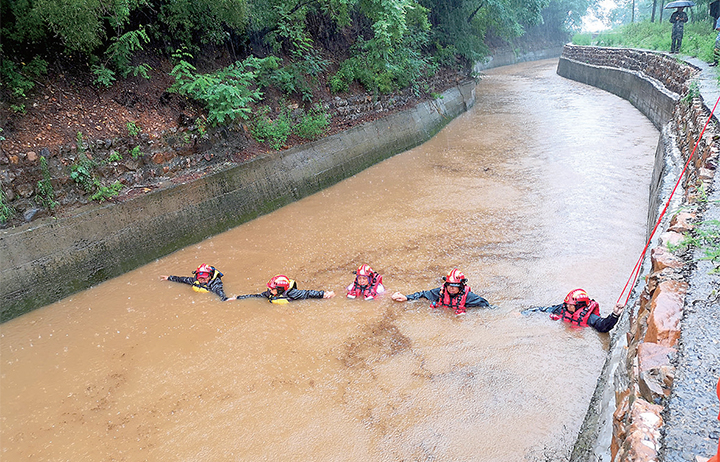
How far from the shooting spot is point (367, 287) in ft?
25.1

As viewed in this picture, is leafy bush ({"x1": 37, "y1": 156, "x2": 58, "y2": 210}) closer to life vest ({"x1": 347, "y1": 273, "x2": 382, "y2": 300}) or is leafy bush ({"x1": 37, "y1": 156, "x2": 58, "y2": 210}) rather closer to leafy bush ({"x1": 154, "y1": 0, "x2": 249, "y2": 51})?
leafy bush ({"x1": 154, "y1": 0, "x2": 249, "y2": 51})

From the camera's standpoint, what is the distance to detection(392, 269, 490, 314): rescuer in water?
7.03 meters

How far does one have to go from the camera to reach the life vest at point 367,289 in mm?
7637

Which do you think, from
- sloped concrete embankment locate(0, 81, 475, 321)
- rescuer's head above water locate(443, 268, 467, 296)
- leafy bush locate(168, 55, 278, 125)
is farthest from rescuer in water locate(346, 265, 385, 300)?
leafy bush locate(168, 55, 278, 125)

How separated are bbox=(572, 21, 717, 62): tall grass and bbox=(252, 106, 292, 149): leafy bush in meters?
13.0

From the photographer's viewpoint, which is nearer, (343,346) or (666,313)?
(666,313)

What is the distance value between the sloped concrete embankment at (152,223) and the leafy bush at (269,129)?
414 mm

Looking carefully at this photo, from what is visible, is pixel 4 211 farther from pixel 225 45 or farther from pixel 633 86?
pixel 633 86

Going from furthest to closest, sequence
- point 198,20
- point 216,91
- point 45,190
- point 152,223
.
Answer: point 198,20 < point 216,91 < point 152,223 < point 45,190

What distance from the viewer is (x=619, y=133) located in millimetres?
16797

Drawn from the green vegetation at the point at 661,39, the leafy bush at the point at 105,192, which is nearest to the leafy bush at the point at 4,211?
the leafy bush at the point at 105,192

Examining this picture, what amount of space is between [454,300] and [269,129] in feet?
22.4

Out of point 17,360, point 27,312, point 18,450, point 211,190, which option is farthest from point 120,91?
point 18,450

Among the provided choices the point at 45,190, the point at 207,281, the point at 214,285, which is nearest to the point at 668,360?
the point at 214,285
